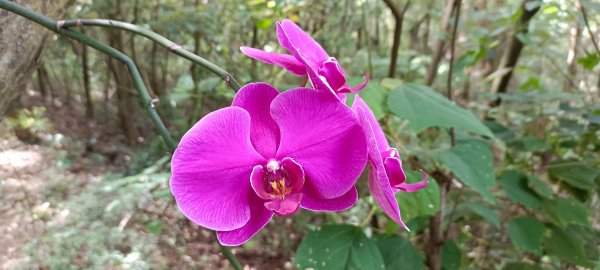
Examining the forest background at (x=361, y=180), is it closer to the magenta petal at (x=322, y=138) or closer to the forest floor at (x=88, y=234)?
the forest floor at (x=88, y=234)

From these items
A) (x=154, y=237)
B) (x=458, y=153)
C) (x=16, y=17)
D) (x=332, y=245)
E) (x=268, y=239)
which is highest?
(x=16, y=17)

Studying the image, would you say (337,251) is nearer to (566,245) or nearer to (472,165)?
(472,165)

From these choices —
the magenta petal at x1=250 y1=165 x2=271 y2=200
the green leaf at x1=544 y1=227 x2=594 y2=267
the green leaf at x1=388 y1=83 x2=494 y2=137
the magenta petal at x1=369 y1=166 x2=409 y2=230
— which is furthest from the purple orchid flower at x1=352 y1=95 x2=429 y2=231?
the green leaf at x1=544 y1=227 x2=594 y2=267

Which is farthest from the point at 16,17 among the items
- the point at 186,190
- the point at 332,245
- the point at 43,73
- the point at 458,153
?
the point at 43,73

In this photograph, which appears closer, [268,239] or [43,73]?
[268,239]

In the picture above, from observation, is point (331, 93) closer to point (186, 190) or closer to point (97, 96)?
point (186, 190)

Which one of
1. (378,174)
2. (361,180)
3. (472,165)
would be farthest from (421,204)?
(378,174)
